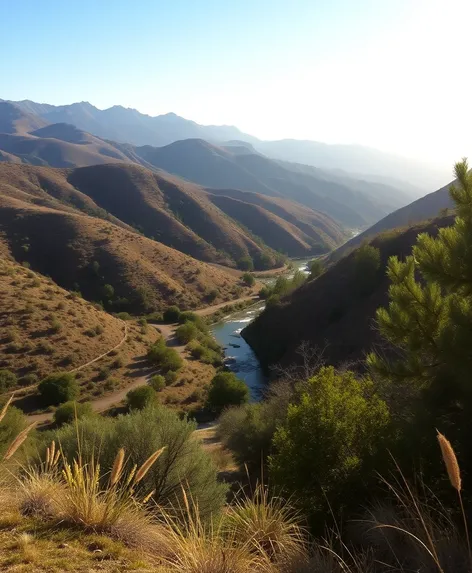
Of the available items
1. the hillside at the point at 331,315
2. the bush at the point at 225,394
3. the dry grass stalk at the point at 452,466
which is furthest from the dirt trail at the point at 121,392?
the dry grass stalk at the point at 452,466

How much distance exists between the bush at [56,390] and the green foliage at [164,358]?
29.8ft

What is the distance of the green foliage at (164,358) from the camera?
38.3m

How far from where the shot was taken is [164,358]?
38.9 metres

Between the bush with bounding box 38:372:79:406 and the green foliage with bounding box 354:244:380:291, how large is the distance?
86.0 ft

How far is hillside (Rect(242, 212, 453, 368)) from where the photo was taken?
115 feet

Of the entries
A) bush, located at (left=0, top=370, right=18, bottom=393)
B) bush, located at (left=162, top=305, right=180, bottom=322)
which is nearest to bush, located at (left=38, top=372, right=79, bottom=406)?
bush, located at (left=0, top=370, right=18, bottom=393)

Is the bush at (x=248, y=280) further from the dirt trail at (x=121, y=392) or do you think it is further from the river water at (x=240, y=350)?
the dirt trail at (x=121, y=392)

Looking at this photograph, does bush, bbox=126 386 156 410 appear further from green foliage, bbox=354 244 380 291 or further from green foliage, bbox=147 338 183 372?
green foliage, bbox=354 244 380 291

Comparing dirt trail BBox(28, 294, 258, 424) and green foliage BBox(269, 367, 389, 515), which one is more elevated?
green foliage BBox(269, 367, 389, 515)

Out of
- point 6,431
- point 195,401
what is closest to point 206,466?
point 6,431

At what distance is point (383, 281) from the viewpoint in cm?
3856

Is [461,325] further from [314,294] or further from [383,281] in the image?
[314,294]

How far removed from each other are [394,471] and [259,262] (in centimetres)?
8900

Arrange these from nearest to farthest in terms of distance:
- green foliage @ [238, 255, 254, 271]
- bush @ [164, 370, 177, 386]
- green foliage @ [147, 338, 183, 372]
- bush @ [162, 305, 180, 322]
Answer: bush @ [164, 370, 177, 386] < green foliage @ [147, 338, 183, 372] < bush @ [162, 305, 180, 322] < green foliage @ [238, 255, 254, 271]
